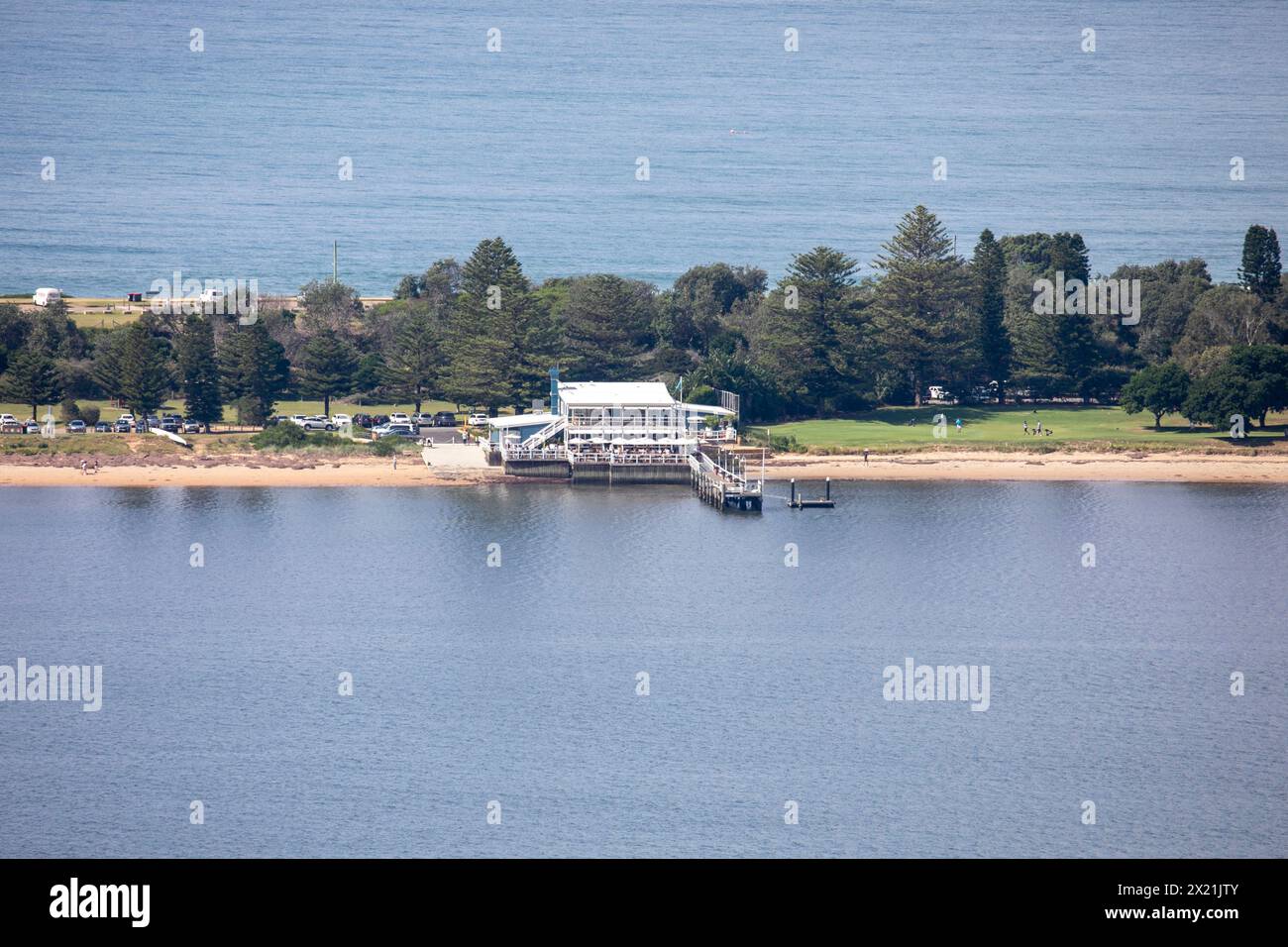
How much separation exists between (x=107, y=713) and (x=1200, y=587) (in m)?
46.5

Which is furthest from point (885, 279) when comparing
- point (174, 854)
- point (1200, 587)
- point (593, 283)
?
point (174, 854)

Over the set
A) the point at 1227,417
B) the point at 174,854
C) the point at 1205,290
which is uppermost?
the point at 1205,290

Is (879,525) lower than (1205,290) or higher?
lower

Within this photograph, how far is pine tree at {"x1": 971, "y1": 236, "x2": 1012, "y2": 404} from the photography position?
130 meters

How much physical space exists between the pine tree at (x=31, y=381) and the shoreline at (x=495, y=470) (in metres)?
9.91

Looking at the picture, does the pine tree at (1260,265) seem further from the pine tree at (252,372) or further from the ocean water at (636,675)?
the pine tree at (252,372)

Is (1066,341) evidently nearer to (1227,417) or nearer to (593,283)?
(1227,417)

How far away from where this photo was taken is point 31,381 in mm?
114500

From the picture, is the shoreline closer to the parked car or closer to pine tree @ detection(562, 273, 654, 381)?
the parked car

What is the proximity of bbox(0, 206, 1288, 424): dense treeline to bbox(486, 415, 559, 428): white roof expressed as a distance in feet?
21.8

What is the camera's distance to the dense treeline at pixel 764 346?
116 m

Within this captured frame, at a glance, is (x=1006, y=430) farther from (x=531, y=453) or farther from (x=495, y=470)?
(x=495, y=470)

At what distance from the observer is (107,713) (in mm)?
60844

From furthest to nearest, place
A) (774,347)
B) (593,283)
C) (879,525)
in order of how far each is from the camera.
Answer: (593,283) → (774,347) → (879,525)
